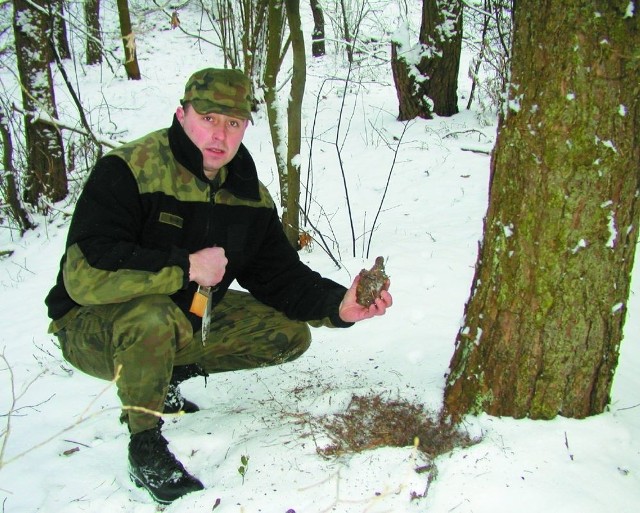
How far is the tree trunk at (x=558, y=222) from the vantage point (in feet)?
5.16

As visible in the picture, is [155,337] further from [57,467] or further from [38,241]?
[38,241]

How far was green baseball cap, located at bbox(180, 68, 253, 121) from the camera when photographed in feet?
7.22

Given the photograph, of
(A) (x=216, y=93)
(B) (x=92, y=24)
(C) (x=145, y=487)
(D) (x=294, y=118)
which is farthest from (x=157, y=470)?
(B) (x=92, y=24)

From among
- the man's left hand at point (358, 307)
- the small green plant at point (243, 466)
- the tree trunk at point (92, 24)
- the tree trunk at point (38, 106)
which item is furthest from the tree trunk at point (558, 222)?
the tree trunk at point (92, 24)

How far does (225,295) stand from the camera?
2.64 metres

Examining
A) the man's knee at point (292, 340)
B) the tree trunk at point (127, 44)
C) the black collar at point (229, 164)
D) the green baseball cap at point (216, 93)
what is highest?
the tree trunk at point (127, 44)

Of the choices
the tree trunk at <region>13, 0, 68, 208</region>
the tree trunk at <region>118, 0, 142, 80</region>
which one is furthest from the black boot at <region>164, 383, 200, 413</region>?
the tree trunk at <region>118, 0, 142, 80</region>

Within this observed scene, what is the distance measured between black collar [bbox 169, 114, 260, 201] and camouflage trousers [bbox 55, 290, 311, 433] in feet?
1.74

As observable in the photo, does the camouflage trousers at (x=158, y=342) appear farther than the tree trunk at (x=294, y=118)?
No

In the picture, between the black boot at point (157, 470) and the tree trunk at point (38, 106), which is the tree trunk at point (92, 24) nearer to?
the tree trunk at point (38, 106)

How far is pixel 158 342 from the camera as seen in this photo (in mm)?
1965

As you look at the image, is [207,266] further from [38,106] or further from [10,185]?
[10,185]

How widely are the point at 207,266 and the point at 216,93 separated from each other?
2.29ft

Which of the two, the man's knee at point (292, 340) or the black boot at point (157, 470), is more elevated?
the man's knee at point (292, 340)
